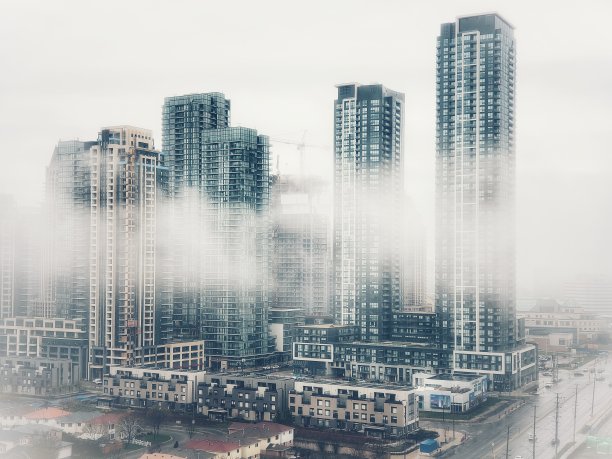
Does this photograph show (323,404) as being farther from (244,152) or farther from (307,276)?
(307,276)

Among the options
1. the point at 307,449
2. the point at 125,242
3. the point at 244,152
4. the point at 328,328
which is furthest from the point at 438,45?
the point at 307,449

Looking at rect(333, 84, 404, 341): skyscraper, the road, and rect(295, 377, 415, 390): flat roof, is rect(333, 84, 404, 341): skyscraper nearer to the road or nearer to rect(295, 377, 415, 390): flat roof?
the road

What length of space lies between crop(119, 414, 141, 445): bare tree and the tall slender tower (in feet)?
16.9

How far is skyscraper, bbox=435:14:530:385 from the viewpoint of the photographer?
12.5 m

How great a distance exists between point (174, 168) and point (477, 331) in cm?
633

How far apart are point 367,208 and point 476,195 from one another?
2288mm

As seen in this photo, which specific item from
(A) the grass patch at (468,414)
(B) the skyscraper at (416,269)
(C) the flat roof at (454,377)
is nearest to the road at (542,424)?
(A) the grass patch at (468,414)

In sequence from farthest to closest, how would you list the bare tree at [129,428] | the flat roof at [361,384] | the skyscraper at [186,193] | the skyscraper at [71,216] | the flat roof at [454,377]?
the skyscraper at [186,193] < the skyscraper at [71,216] < the flat roof at [454,377] < the flat roof at [361,384] < the bare tree at [129,428]

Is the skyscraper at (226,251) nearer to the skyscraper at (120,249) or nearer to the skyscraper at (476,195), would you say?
the skyscraper at (120,249)

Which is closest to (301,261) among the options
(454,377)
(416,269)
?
(416,269)

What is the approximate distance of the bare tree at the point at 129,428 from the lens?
8766 millimetres

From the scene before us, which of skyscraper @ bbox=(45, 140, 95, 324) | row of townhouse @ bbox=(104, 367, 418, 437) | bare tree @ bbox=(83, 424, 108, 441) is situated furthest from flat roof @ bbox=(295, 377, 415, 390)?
skyscraper @ bbox=(45, 140, 95, 324)

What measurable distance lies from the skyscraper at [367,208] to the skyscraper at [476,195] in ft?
4.64

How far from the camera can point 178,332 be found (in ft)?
49.2
